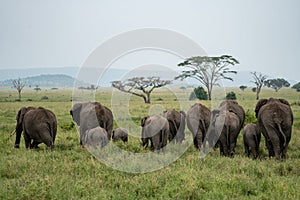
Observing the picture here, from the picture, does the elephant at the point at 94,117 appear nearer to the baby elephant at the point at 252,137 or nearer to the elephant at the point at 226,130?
the elephant at the point at 226,130

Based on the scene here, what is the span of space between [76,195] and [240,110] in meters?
8.65

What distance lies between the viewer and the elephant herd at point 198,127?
1102 cm

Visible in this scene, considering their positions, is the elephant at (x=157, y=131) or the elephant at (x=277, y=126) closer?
the elephant at (x=277, y=126)

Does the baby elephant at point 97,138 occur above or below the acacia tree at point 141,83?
below

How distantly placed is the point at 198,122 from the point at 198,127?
0.56 feet

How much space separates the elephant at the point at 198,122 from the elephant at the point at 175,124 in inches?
34.7

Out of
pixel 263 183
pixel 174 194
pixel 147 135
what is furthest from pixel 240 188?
pixel 147 135

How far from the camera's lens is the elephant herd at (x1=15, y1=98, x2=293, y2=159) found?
36.2 ft

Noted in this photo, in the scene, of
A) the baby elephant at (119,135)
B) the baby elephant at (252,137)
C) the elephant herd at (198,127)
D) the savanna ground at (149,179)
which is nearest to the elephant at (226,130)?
the elephant herd at (198,127)

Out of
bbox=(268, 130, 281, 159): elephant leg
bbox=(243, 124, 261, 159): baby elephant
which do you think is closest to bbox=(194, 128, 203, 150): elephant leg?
bbox=(243, 124, 261, 159): baby elephant

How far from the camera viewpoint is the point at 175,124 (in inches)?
555

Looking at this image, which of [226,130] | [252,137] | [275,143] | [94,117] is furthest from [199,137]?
[94,117]

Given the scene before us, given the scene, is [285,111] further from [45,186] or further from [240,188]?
[45,186]

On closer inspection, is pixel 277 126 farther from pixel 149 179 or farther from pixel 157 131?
pixel 149 179
